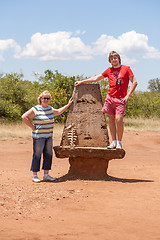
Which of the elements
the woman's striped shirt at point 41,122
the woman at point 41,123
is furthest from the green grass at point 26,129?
the woman's striped shirt at point 41,122

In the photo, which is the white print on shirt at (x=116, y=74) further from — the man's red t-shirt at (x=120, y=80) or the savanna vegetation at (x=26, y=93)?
the savanna vegetation at (x=26, y=93)

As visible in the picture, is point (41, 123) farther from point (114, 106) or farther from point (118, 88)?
point (118, 88)

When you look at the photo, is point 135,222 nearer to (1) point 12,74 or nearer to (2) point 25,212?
(2) point 25,212

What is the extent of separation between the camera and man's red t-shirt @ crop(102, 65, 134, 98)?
7.07m

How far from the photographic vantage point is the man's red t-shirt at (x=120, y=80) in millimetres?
7066

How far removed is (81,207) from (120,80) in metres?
2.73

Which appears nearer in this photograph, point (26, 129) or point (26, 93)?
point (26, 129)

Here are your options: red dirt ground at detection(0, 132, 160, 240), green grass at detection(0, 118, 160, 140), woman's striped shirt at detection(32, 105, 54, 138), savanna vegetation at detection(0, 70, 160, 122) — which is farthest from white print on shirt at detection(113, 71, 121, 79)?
savanna vegetation at detection(0, 70, 160, 122)

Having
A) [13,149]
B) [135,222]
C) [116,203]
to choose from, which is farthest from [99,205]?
[13,149]

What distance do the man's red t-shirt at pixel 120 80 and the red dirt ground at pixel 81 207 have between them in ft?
6.19

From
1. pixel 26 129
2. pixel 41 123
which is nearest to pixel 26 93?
pixel 26 129

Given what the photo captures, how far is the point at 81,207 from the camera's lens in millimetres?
5656

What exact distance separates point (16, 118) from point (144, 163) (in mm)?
11256

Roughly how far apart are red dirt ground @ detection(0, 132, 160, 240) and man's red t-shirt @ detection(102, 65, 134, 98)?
6.19 feet
